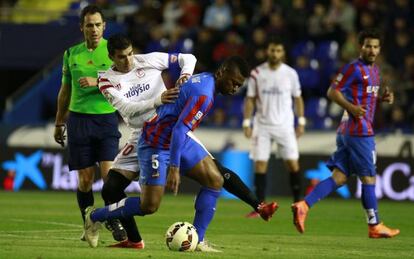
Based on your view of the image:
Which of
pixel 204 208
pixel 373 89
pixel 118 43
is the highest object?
pixel 118 43

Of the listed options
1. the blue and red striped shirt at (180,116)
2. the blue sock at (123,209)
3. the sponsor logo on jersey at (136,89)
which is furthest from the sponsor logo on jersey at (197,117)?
the sponsor logo on jersey at (136,89)

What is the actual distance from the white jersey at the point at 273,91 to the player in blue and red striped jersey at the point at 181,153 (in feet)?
20.0

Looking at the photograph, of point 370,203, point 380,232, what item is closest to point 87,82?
point 370,203

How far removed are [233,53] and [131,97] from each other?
1157cm

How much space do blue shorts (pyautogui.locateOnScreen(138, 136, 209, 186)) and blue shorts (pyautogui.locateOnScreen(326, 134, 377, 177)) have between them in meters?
3.08

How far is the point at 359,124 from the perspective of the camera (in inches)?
493

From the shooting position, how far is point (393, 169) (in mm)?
18891

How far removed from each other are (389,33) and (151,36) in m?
4.98

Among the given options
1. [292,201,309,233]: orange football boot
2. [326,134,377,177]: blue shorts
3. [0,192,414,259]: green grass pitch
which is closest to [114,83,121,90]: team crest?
[0,192,414,259]: green grass pitch

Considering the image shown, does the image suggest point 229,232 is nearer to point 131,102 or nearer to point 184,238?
point 184,238

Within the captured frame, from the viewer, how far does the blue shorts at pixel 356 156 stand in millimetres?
12469

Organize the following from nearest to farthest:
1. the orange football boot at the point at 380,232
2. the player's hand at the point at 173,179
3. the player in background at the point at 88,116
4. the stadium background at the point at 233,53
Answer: the player's hand at the point at 173,179
the player in background at the point at 88,116
the orange football boot at the point at 380,232
the stadium background at the point at 233,53

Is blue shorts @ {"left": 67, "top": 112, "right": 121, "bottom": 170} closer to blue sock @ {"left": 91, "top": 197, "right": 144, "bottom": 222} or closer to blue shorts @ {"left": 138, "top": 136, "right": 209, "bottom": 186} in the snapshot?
blue sock @ {"left": 91, "top": 197, "right": 144, "bottom": 222}

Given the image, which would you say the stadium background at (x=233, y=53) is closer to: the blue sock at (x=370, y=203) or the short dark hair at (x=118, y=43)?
the blue sock at (x=370, y=203)
